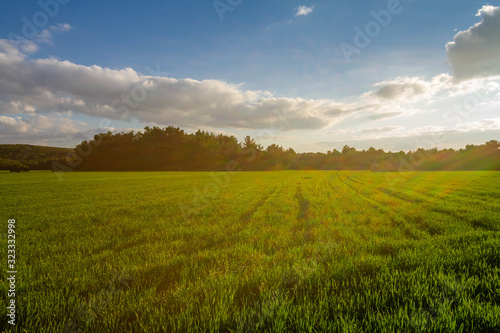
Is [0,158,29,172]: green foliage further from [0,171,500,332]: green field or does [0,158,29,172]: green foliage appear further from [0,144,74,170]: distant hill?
[0,171,500,332]: green field

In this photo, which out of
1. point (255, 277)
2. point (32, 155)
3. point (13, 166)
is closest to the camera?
point (255, 277)

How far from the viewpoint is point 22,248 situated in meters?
4.96

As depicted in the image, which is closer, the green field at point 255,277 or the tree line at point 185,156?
the green field at point 255,277

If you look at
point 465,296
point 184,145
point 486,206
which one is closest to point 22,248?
point 465,296

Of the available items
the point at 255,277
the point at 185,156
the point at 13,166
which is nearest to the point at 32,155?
the point at 13,166

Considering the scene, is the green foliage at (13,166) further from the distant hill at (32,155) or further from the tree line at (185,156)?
the tree line at (185,156)

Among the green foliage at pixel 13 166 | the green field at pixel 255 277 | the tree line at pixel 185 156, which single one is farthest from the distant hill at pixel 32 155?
the green field at pixel 255 277

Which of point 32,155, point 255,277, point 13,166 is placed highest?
point 32,155

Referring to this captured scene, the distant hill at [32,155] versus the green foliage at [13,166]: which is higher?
the distant hill at [32,155]

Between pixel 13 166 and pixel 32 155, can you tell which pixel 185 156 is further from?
pixel 32 155

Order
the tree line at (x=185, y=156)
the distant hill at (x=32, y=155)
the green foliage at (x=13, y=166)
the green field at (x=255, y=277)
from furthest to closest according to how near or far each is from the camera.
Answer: the tree line at (x=185, y=156), the distant hill at (x=32, y=155), the green foliage at (x=13, y=166), the green field at (x=255, y=277)

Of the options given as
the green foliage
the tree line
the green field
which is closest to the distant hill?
the tree line

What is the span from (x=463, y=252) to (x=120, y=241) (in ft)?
23.5

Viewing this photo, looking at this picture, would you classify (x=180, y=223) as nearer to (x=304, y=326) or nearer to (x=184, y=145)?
(x=304, y=326)
